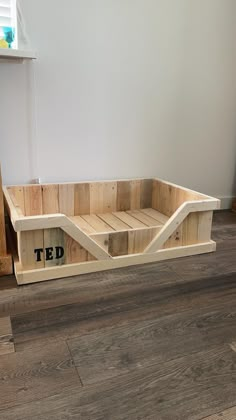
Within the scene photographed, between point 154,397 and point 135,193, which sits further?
point 135,193

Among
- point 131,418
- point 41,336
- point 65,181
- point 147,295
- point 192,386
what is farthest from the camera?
point 65,181

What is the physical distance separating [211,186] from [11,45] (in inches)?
64.7

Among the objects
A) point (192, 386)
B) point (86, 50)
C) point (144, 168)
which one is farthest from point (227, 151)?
point (192, 386)

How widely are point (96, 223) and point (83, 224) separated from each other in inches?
3.0

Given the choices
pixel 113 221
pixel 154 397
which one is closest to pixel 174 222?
pixel 113 221

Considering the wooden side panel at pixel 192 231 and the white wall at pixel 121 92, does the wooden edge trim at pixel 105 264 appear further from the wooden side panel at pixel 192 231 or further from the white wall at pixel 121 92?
the white wall at pixel 121 92

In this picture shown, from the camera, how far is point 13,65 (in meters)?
1.80

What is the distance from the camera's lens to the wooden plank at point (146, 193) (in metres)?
2.19

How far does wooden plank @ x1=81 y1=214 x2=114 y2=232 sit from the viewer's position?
5.95 ft

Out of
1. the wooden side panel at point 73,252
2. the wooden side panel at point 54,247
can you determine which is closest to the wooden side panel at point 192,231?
the wooden side panel at point 73,252

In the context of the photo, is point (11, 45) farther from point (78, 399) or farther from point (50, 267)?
point (78, 399)

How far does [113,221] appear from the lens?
195 cm

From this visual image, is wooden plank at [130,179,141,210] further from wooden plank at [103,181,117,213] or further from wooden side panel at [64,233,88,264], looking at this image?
wooden side panel at [64,233,88,264]

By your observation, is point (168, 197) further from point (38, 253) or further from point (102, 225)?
point (38, 253)
